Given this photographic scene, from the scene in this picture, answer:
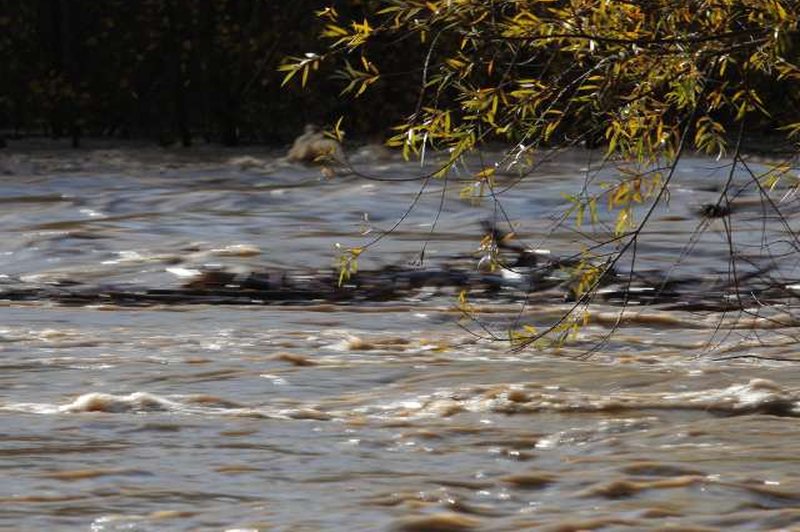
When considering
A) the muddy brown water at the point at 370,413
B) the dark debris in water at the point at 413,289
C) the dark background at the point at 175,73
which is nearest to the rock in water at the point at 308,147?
the dark background at the point at 175,73

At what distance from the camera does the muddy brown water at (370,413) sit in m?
4.36

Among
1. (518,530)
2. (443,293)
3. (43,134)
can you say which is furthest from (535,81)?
(43,134)

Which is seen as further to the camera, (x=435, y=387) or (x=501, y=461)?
(x=435, y=387)

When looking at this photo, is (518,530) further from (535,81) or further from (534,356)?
(534,356)

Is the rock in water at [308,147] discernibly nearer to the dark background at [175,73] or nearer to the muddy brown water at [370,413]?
the dark background at [175,73]

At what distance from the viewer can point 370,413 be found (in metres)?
5.71

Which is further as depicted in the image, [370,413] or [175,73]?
[175,73]

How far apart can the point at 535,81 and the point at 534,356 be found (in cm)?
145

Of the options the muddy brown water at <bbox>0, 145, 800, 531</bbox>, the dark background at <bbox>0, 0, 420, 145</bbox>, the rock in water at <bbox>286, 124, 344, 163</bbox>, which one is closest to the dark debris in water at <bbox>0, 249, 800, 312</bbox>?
the muddy brown water at <bbox>0, 145, 800, 531</bbox>

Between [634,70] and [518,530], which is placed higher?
[634,70]

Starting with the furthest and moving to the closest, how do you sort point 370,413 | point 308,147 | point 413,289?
point 308,147
point 413,289
point 370,413

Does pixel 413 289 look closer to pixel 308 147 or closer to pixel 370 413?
pixel 370 413

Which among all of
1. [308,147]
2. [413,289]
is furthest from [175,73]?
[413,289]

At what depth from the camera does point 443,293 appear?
8.99m
